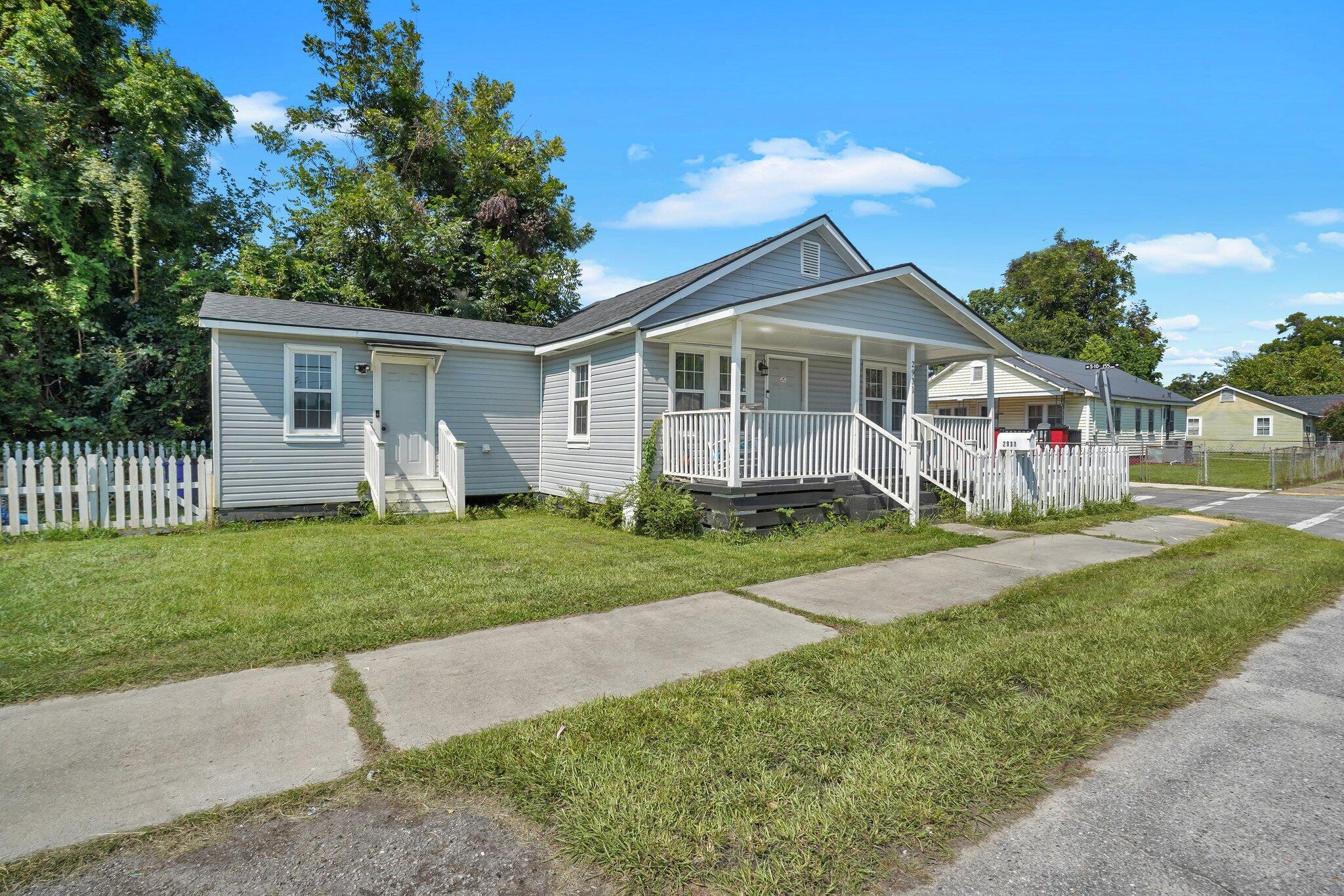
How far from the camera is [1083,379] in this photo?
88.7ft

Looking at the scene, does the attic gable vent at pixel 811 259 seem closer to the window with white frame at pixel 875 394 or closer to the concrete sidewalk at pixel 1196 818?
the window with white frame at pixel 875 394

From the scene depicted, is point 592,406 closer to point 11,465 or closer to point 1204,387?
point 11,465

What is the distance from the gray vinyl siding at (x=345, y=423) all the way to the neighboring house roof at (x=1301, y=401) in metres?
42.0

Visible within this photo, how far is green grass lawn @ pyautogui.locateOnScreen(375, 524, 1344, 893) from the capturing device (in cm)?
209

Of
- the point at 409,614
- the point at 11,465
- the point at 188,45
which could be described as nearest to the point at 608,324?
the point at 409,614

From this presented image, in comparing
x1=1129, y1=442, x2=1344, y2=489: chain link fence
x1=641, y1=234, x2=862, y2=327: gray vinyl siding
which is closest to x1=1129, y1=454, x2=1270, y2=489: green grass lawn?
x1=1129, y1=442, x2=1344, y2=489: chain link fence

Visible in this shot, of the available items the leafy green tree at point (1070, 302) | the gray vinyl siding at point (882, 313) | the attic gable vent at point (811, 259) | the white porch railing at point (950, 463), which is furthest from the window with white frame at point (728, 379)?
the leafy green tree at point (1070, 302)

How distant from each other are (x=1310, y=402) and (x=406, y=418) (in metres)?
53.9

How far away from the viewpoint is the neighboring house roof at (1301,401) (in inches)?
1447

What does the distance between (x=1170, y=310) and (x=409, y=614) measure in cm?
6354

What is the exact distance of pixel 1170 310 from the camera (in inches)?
2000

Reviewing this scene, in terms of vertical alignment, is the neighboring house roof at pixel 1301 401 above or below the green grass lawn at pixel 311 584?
above

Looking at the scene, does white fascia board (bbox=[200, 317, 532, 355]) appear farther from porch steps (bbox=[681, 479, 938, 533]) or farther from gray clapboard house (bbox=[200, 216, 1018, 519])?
porch steps (bbox=[681, 479, 938, 533])

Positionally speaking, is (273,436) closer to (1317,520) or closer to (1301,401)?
(1317,520)
